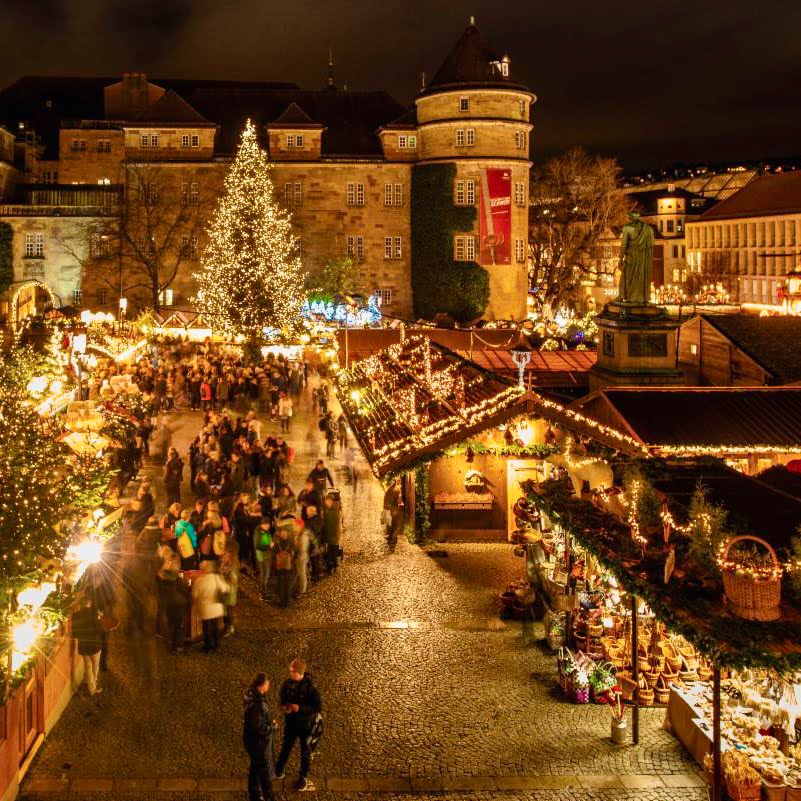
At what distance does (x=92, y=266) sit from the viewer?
178ft

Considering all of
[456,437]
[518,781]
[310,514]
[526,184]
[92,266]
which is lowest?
[518,781]

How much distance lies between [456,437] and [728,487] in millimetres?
5552

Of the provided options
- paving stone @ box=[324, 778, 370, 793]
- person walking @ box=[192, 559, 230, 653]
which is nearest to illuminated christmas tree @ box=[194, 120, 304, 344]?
person walking @ box=[192, 559, 230, 653]

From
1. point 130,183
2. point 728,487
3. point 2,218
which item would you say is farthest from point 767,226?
point 728,487

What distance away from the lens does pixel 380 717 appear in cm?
1016

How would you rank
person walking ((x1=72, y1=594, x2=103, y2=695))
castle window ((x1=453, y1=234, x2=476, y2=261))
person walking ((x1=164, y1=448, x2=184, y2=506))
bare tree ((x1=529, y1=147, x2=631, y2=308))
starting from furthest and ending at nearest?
1. bare tree ((x1=529, y1=147, x2=631, y2=308))
2. castle window ((x1=453, y1=234, x2=476, y2=261))
3. person walking ((x1=164, y1=448, x2=184, y2=506))
4. person walking ((x1=72, y1=594, x2=103, y2=695))

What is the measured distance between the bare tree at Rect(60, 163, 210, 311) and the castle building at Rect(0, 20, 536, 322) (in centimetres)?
→ 7

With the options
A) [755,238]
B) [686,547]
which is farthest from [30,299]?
[686,547]

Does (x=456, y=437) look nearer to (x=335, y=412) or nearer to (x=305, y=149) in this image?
(x=335, y=412)

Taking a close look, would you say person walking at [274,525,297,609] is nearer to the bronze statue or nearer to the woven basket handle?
the woven basket handle

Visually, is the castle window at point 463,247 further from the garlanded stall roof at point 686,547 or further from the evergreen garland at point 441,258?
the garlanded stall roof at point 686,547

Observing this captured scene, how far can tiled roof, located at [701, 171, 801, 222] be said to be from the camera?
75062mm

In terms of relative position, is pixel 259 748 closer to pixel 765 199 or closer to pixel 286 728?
pixel 286 728

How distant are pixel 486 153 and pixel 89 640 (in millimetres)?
44022
